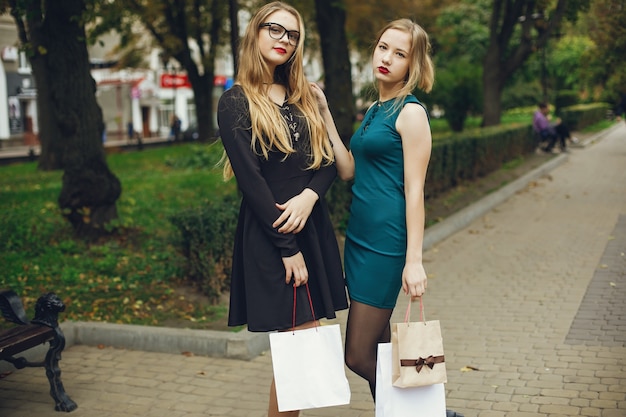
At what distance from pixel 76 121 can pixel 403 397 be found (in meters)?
7.06

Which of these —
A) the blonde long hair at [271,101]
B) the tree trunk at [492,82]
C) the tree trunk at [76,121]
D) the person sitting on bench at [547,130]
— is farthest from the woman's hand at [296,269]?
the person sitting on bench at [547,130]

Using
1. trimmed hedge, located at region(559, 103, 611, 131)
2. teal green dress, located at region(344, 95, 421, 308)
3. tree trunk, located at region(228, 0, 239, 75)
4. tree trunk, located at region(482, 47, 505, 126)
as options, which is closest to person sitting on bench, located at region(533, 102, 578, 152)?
tree trunk, located at region(482, 47, 505, 126)

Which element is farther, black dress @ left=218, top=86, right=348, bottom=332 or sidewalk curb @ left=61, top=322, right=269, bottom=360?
sidewalk curb @ left=61, top=322, right=269, bottom=360

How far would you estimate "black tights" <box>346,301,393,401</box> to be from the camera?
3.66 meters

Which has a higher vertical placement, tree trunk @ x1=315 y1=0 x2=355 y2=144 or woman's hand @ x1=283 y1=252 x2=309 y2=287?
tree trunk @ x1=315 y1=0 x2=355 y2=144

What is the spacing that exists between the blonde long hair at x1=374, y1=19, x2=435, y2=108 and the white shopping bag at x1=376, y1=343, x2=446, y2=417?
1106mm

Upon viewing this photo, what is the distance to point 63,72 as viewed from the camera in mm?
9438

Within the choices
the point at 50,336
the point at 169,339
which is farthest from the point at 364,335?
the point at 169,339

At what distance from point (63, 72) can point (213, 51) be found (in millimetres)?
22168

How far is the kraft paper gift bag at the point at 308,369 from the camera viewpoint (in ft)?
11.2

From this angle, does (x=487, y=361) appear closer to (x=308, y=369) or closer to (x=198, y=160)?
(x=308, y=369)

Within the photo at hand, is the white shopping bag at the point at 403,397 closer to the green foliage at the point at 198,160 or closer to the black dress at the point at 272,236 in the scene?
the black dress at the point at 272,236

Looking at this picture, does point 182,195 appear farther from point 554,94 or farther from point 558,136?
point 554,94

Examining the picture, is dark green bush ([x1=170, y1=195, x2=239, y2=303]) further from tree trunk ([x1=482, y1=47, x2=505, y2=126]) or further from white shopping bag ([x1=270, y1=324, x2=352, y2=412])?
tree trunk ([x1=482, y1=47, x2=505, y2=126])
